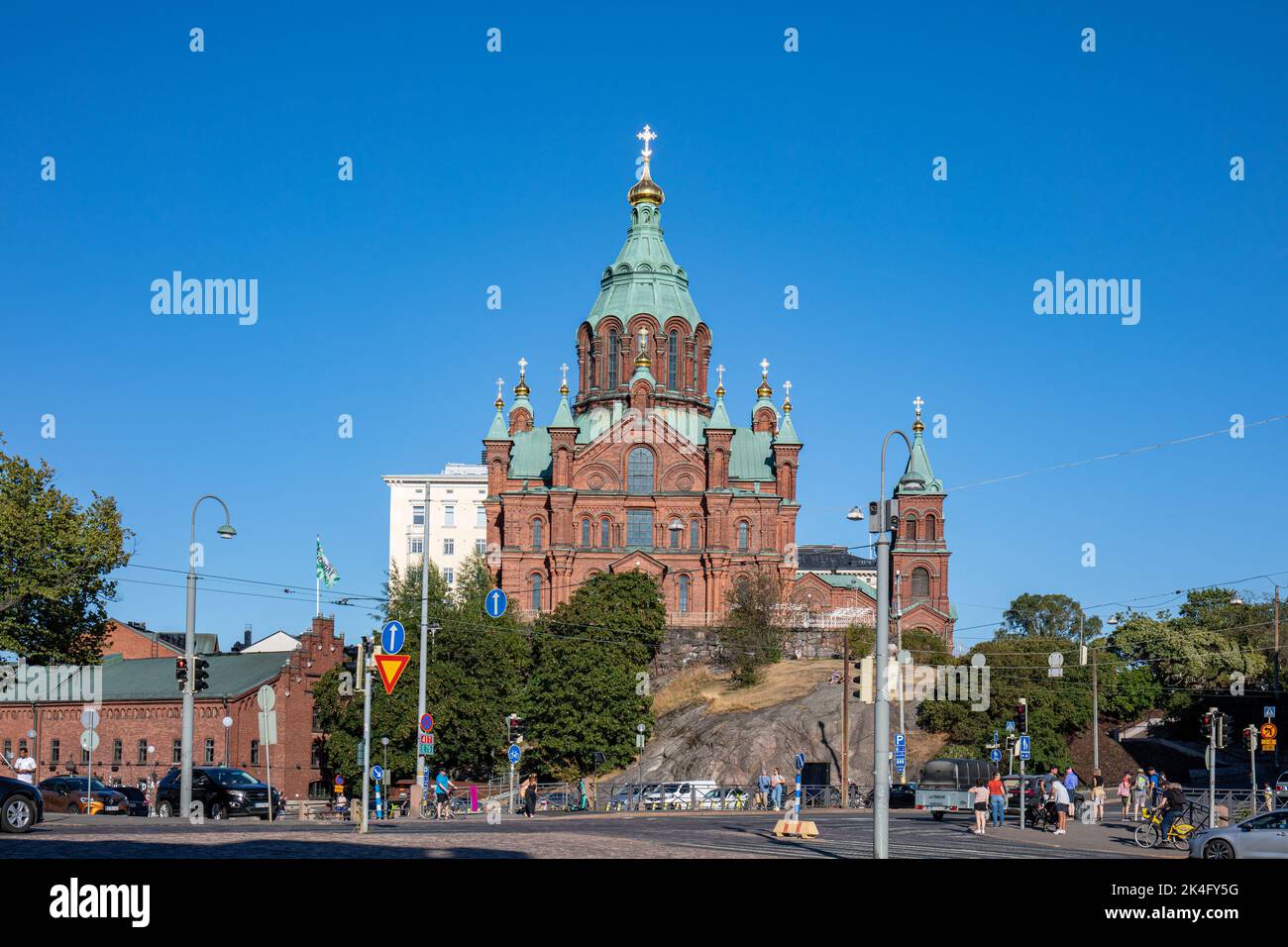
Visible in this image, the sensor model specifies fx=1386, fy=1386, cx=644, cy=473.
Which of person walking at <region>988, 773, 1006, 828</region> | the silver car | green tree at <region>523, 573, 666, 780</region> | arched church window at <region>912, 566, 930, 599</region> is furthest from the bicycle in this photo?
arched church window at <region>912, 566, 930, 599</region>

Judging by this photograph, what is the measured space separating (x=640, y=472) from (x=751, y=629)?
703 inches

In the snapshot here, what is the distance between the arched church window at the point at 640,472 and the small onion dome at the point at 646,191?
82.8 feet

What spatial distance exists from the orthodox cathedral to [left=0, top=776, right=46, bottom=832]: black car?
7301 centimetres

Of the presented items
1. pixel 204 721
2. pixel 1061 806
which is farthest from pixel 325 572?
pixel 1061 806

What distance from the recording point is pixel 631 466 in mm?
105375

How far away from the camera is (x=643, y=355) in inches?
4291

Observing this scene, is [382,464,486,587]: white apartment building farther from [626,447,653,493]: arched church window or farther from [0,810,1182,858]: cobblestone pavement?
[0,810,1182,858]: cobblestone pavement

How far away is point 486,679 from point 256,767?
1542 cm

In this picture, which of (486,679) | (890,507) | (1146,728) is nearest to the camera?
(890,507)

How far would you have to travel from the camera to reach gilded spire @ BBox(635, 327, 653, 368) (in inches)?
4240

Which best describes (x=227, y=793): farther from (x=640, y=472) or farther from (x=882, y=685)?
(x=640, y=472)

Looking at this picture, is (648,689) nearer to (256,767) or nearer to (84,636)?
(256,767)
